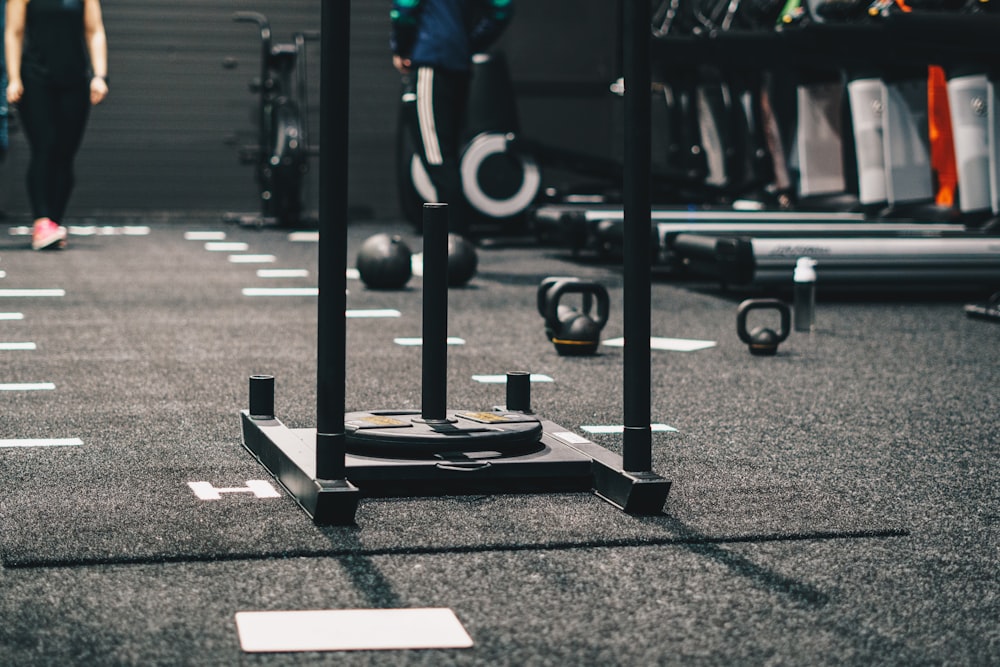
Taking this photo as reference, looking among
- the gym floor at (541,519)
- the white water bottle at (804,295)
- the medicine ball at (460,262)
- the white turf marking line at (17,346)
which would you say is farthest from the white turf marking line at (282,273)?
the white water bottle at (804,295)

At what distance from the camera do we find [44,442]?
324cm

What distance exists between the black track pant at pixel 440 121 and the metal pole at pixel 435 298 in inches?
180

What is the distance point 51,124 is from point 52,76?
0.29 metres

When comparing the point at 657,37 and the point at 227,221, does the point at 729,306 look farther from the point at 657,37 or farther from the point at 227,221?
the point at 227,221

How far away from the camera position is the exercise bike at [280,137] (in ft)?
37.2

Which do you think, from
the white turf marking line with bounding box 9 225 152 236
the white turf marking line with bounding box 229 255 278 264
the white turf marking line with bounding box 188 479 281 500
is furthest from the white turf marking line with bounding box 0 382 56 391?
the white turf marking line with bounding box 9 225 152 236

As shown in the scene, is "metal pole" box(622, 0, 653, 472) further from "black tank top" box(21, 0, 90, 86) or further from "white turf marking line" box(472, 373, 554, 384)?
"black tank top" box(21, 0, 90, 86)

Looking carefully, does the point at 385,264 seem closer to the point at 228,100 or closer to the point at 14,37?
the point at 14,37

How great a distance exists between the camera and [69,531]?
7.96 feet

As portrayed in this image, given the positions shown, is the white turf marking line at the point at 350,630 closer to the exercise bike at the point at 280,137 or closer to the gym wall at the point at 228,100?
the exercise bike at the point at 280,137

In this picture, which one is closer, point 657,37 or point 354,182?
point 657,37

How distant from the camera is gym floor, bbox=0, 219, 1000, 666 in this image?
1.96m

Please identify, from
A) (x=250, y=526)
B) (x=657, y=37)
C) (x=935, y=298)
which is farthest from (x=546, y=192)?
(x=250, y=526)

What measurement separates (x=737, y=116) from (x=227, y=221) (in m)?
4.48
